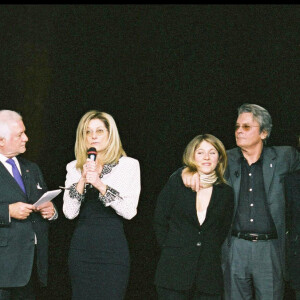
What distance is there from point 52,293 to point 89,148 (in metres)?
1.81

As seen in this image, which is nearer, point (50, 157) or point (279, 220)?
point (279, 220)

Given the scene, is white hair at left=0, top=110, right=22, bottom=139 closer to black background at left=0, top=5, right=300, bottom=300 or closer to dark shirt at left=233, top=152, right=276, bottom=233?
black background at left=0, top=5, right=300, bottom=300

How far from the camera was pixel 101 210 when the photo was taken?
Answer: 327 centimetres

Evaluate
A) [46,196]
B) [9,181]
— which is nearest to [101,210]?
A: [46,196]

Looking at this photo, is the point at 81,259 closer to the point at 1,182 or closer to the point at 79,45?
the point at 1,182

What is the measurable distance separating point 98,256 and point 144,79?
170cm

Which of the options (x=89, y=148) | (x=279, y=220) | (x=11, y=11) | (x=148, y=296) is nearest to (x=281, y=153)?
(x=279, y=220)

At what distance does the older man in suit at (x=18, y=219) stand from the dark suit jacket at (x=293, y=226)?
159cm

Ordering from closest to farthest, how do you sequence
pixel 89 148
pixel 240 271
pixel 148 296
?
pixel 89 148
pixel 240 271
pixel 148 296

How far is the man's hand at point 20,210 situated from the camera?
3.13 meters

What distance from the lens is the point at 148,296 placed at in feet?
14.1

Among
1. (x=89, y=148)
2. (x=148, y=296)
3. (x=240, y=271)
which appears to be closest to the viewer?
(x=89, y=148)

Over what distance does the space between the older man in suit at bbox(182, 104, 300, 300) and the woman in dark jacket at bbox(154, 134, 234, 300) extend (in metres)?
0.21

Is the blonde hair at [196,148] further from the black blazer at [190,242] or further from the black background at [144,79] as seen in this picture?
the black background at [144,79]
